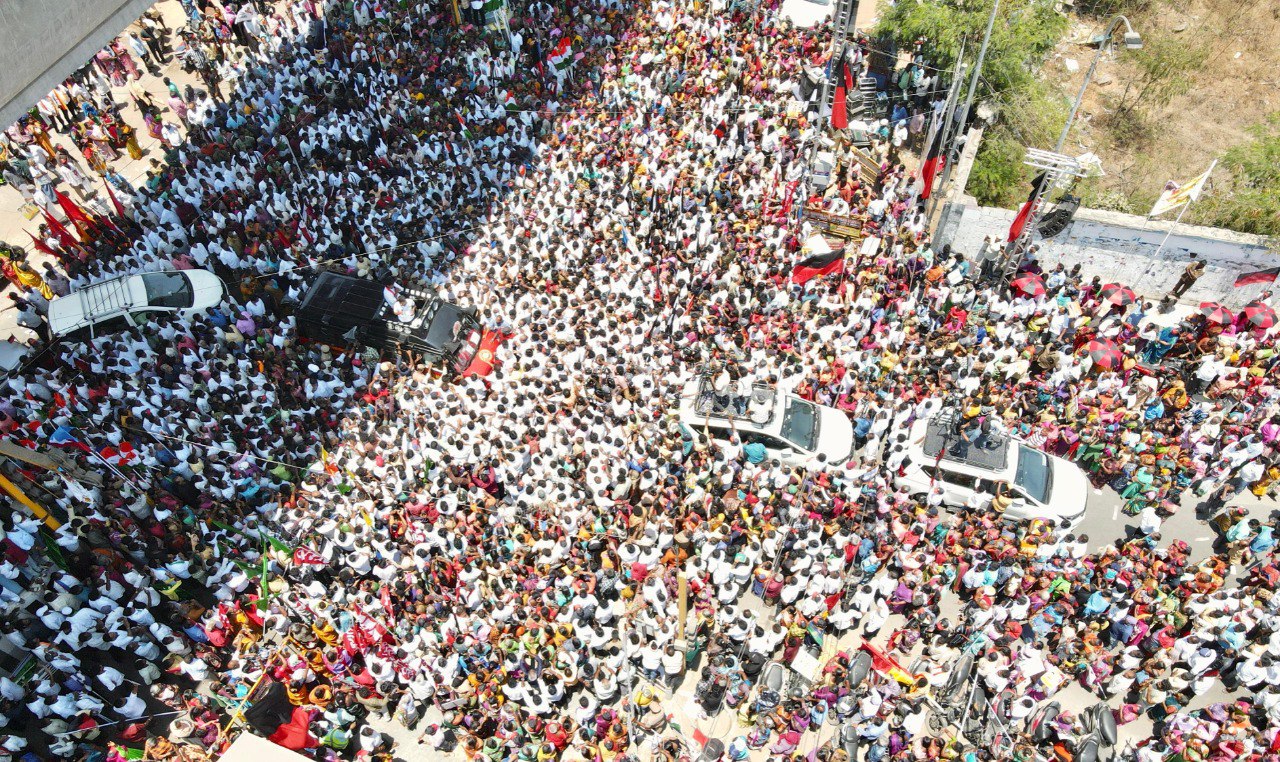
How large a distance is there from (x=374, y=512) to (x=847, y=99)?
49.4 feet

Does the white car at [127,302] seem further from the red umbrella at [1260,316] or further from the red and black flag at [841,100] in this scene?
the red umbrella at [1260,316]

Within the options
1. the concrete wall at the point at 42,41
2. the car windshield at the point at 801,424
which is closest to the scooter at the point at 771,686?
the car windshield at the point at 801,424

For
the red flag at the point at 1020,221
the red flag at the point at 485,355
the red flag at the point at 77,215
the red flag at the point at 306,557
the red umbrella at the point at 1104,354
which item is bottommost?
the red flag at the point at 306,557

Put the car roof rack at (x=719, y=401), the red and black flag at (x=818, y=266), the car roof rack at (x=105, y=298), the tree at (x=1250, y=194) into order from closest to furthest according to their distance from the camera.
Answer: the car roof rack at (x=719, y=401)
the car roof rack at (x=105, y=298)
the red and black flag at (x=818, y=266)
the tree at (x=1250, y=194)

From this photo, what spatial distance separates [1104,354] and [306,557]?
13.5 metres

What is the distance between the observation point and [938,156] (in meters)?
17.9

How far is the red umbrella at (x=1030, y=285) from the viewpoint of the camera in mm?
15766

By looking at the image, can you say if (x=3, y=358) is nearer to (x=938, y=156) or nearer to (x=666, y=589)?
(x=666, y=589)

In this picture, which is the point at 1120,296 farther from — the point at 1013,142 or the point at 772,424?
the point at 772,424

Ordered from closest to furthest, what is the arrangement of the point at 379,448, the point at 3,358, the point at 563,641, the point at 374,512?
the point at 563,641
the point at 374,512
the point at 379,448
the point at 3,358

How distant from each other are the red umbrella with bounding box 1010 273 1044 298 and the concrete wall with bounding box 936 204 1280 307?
6.20ft

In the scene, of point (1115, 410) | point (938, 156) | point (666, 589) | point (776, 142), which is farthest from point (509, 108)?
point (1115, 410)

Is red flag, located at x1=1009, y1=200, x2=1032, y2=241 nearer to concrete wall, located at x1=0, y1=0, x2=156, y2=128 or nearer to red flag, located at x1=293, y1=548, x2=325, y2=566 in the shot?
red flag, located at x1=293, y1=548, x2=325, y2=566

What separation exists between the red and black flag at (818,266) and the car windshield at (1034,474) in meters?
4.80
